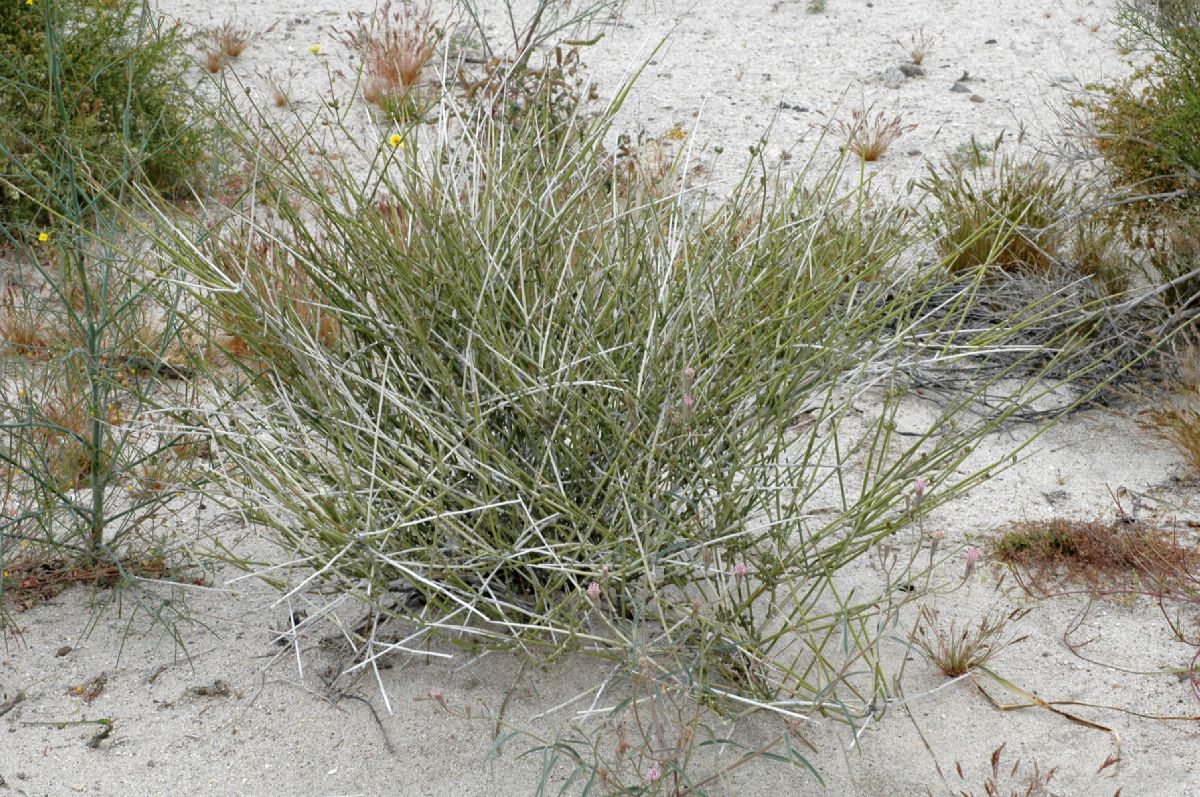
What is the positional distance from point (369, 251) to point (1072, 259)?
2648mm

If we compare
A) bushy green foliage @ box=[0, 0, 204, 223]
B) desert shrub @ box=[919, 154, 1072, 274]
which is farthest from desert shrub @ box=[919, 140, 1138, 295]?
bushy green foliage @ box=[0, 0, 204, 223]

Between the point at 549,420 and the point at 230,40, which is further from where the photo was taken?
the point at 230,40

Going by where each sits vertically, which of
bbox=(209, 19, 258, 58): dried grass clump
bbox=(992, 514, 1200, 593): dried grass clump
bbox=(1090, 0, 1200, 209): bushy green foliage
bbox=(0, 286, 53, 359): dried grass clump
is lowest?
bbox=(992, 514, 1200, 593): dried grass clump

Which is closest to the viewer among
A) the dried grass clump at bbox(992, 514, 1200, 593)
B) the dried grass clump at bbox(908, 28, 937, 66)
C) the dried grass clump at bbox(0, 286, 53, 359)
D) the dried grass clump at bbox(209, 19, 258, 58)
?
the dried grass clump at bbox(992, 514, 1200, 593)

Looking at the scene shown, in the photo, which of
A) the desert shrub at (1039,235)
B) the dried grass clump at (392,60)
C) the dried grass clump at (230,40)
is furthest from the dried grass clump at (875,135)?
the dried grass clump at (230,40)

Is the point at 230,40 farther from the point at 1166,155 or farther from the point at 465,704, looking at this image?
the point at 465,704

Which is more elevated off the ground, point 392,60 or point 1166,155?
point 392,60

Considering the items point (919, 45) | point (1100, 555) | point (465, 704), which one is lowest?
point (1100, 555)

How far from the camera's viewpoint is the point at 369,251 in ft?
7.66

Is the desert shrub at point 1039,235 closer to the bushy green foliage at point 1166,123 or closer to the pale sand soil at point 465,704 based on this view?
the bushy green foliage at point 1166,123

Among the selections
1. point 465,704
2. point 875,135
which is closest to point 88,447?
Answer: point 465,704

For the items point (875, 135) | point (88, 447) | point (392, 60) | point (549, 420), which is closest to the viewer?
point (549, 420)

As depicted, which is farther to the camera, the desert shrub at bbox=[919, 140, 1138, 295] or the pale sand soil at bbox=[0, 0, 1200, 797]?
the desert shrub at bbox=[919, 140, 1138, 295]

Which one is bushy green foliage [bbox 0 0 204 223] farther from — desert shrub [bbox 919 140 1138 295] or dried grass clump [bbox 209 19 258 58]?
desert shrub [bbox 919 140 1138 295]
